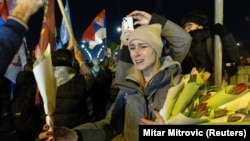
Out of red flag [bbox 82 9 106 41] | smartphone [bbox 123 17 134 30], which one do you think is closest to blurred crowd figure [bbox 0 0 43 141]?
smartphone [bbox 123 17 134 30]

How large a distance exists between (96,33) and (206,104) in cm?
1038

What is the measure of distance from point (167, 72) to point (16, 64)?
5039 millimetres

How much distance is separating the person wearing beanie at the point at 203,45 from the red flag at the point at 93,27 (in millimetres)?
7213

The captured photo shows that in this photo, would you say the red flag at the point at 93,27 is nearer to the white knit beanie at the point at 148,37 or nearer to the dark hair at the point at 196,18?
the dark hair at the point at 196,18

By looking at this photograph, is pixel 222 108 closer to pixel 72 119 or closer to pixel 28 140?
pixel 72 119

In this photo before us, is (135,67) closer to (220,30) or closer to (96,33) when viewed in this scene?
(220,30)

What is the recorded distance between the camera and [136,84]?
2.82 meters

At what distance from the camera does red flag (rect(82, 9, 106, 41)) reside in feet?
39.3

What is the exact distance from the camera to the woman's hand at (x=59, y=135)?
84.6 inches

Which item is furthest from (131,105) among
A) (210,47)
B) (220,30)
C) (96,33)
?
(96,33)

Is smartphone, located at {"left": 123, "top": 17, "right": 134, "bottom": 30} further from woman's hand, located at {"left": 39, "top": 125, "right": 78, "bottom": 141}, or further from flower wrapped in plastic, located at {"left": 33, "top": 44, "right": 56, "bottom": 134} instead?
flower wrapped in plastic, located at {"left": 33, "top": 44, "right": 56, "bottom": 134}

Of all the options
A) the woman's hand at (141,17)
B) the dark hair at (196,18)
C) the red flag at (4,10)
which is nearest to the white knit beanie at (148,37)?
the woman's hand at (141,17)

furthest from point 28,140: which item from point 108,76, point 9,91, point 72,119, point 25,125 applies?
point 108,76

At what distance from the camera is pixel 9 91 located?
22.7ft
